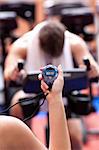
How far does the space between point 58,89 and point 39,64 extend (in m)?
1.02

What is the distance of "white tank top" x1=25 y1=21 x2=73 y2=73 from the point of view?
2.21 metres

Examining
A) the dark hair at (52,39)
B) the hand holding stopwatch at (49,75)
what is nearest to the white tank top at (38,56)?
the dark hair at (52,39)

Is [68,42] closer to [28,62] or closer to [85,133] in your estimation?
[28,62]

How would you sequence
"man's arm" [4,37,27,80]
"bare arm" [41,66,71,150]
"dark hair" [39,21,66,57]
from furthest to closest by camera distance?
"man's arm" [4,37,27,80] → "dark hair" [39,21,66,57] → "bare arm" [41,66,71,150]

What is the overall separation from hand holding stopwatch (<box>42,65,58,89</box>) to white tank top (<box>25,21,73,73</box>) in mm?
934

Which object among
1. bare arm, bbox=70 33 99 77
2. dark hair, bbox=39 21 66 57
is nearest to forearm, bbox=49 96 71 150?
dark hair, bbox=39 21 66 57

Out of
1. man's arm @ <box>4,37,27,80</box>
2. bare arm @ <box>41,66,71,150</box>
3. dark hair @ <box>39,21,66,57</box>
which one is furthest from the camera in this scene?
man's arm @ <box>4,37,27,80</box>

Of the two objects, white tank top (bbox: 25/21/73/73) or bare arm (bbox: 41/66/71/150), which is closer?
bare arm (bbox: 41/66/71/150)

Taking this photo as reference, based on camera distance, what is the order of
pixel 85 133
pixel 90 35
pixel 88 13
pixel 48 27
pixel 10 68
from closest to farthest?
1. pixel 48 27
2. pixel 10 68
3. pixel 85 133
4. pixel 88 13
5. pixel 90 35

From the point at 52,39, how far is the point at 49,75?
3.10 feet

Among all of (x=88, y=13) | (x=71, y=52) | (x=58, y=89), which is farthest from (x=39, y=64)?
(x=88, y=13)

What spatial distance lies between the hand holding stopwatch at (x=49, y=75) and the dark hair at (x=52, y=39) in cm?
89

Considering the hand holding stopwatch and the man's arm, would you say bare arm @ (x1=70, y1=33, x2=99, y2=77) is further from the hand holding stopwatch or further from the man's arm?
the hand holding stopwatch

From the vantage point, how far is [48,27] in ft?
7.16
